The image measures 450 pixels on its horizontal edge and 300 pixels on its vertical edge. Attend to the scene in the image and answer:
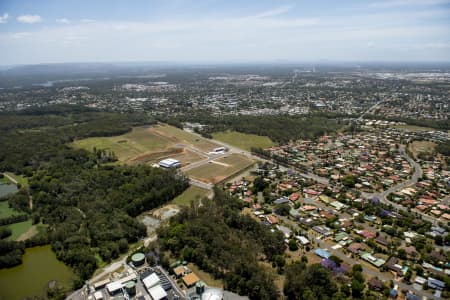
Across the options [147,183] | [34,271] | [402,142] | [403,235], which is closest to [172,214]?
[147,183]

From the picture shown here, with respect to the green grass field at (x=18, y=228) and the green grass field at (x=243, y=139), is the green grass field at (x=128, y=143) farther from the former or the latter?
the green grass field at (x=18, y=228)

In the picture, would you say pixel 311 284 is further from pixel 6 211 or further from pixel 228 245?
pixel 6 211

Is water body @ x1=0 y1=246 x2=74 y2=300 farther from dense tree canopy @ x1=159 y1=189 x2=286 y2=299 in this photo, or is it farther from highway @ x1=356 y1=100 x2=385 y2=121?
highway @ x1=356 y1=100 x2=385 y2=121

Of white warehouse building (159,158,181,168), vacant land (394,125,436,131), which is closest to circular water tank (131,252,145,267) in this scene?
white warehouse building (159,158,181,168)

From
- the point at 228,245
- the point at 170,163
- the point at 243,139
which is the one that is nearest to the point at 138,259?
the point at 228,245

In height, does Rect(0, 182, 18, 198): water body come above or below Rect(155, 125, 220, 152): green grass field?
below

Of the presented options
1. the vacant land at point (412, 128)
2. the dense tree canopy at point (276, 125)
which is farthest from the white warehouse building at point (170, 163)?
the vacant land at point (412, 128)
